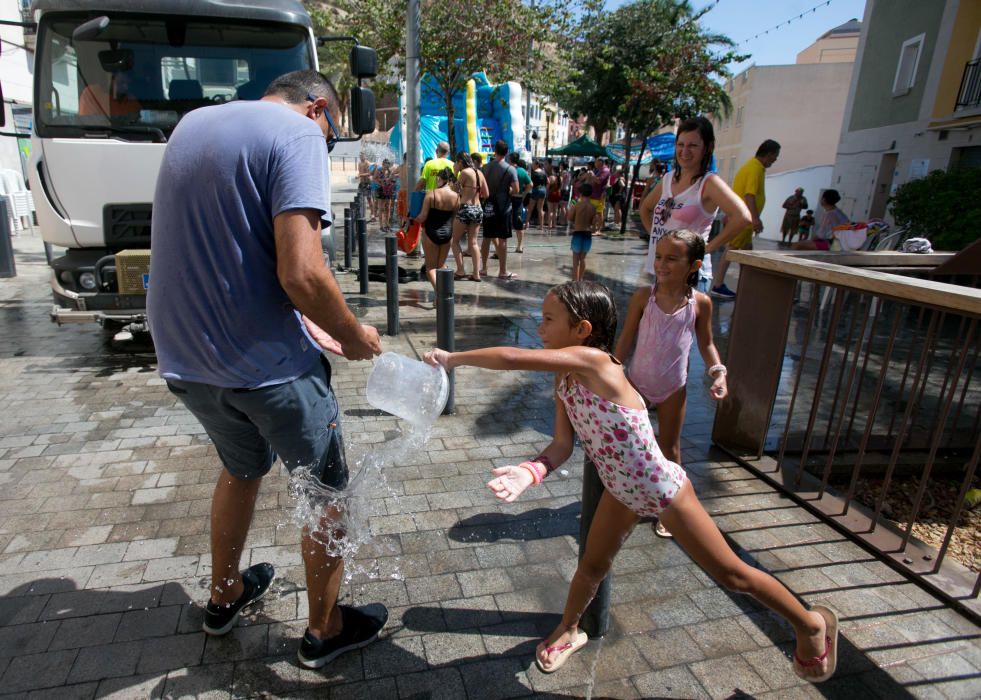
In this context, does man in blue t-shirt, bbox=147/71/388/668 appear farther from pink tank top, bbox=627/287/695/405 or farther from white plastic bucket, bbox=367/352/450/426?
pink tank top, bbox=627/287/695/405

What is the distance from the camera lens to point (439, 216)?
8.35 meters

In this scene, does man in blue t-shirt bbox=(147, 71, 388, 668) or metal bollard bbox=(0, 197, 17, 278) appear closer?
man in blue t-shirt bbox=(147, 71, 388, 668)

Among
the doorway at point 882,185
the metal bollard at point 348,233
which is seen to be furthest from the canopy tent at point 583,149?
the metal bollard at point 348,233

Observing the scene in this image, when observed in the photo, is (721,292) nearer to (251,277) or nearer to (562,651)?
(562,651)

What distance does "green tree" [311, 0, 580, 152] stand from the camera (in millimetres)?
14273

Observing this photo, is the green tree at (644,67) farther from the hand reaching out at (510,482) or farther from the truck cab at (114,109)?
the hand reaching out at (510,482)

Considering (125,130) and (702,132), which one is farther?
(125,130)

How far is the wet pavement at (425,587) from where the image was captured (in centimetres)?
237

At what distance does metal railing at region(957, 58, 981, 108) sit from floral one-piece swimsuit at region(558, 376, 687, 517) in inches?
688

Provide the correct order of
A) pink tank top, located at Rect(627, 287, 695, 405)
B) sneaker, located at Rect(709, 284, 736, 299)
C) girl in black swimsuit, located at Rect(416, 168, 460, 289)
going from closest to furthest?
pink tank top, located at Rect(627, 287, 695, 405)
girl in black swimsuit, located at Rect(416, 168, 460, 289)
sneaker, located at Rect(709, 284, 736, 299)

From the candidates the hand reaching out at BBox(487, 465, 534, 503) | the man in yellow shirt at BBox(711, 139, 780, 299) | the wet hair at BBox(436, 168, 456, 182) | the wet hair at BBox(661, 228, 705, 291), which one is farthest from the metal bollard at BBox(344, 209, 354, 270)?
the hand reaching out at BBox(487, 465, 534, 503)

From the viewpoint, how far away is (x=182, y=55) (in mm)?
5613

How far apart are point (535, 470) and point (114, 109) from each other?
550 centimetres

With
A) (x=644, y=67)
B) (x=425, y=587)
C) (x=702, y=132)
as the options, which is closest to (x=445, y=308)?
(x=702, y=132)
